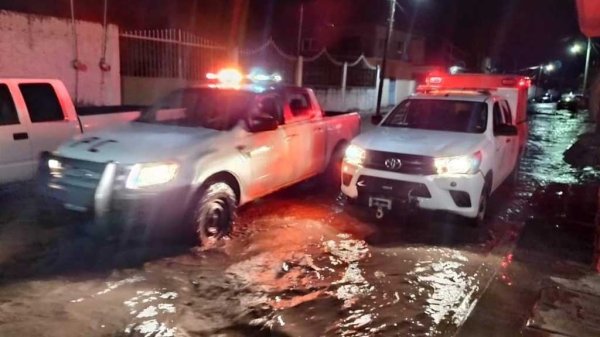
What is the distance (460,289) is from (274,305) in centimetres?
174

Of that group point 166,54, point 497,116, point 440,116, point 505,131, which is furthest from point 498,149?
point 166,54

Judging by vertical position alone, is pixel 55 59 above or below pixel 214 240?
above

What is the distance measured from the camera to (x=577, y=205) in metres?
8.45

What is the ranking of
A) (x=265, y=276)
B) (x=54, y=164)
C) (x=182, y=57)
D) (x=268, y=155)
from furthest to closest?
(x=182, y=57) → (x=268, y=155) → (x=54, y=164) → (x=265, y=276)

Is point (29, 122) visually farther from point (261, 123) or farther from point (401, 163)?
point (401, 163)

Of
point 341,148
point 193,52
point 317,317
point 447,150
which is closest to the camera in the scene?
point 317,317

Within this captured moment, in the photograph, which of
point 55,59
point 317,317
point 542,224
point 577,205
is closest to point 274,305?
point 317,317

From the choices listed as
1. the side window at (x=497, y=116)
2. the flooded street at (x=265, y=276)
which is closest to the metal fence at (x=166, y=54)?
the flooded street at (x=265, y=276)

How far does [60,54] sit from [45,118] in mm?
4957

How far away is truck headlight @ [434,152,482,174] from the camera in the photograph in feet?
20.7

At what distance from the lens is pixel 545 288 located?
16.6 feet

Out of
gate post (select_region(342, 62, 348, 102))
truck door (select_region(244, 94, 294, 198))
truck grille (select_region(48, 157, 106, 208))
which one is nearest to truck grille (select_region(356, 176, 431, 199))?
truck door (select_region(244, 94, 294, 198))

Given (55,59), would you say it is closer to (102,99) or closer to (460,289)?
(102,99)

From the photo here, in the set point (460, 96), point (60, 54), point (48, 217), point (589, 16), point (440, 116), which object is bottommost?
point (48, 217)
